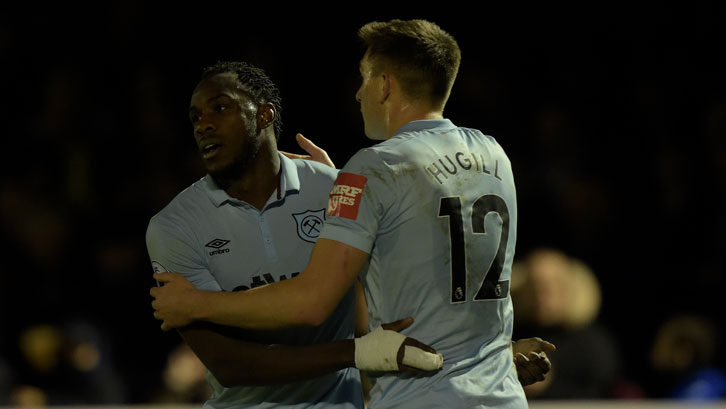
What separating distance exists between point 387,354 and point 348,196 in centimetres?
41

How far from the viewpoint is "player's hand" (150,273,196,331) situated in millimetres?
2875

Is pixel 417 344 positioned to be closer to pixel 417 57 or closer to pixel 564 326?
pixel 417 57

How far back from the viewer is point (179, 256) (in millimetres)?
3064

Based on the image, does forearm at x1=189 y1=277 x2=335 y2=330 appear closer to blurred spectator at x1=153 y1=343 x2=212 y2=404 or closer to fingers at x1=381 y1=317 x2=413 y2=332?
fingers at x1=381 y1=317 x2=413 y2=332

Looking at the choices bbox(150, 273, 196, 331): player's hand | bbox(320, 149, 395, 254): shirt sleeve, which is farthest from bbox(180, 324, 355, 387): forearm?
bbox(320, 149, 395, 254): shirt sleeve

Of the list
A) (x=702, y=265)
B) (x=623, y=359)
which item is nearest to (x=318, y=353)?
(x=623, y=359)

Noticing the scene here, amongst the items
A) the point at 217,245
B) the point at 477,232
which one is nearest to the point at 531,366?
the point at 477,232

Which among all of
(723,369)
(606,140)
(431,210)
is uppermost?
(431,210)

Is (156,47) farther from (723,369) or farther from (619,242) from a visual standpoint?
(723,369)

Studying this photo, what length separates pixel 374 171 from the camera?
105 inches

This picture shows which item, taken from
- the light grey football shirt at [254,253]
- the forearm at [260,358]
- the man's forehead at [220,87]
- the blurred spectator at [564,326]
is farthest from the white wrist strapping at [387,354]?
the blurred spectator at [564,326]

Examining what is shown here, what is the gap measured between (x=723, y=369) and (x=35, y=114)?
503 cm

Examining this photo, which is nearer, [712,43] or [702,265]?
[702,265]

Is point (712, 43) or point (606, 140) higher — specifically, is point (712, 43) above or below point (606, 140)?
above
